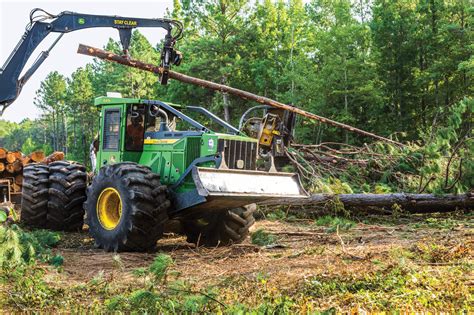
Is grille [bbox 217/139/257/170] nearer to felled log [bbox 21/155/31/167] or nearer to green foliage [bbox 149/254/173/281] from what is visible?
green foliage [bbox 149/254/173/281]

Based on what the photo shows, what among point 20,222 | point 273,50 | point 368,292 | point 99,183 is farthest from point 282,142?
point 273,50

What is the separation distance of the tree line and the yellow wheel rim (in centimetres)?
1509

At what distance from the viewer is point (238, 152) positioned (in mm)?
9195

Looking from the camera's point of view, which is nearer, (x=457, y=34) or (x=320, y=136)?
(x=457, y=34)

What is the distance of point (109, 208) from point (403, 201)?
6052 mm

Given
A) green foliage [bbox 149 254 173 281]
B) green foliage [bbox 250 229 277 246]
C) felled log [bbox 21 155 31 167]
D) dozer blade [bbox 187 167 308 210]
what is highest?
dozer blade [bbox 187 167 308 210]

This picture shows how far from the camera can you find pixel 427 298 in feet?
15.9

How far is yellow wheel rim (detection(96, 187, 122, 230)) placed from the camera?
890 cm

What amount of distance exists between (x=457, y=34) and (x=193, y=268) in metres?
22.2

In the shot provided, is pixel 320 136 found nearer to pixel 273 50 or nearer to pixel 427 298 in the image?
pixel 273 50

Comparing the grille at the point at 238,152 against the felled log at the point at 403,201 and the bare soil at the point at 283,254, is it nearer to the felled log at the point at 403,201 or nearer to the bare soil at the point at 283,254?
the bare soil at the point at 283,254

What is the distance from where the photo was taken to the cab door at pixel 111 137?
1004 cm

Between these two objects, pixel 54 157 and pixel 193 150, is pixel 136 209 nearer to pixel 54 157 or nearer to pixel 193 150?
pixel 193 150

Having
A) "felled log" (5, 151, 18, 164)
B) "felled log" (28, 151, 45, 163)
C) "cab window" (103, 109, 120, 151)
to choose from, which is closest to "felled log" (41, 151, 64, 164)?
"felled log" (28, 151, 45, 163)
